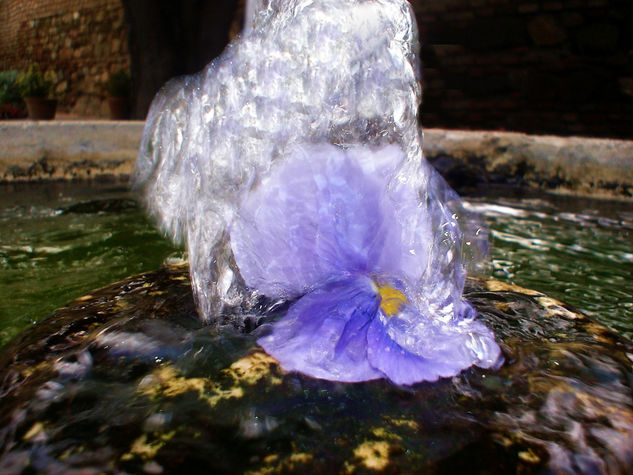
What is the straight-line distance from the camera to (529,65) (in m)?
6.53

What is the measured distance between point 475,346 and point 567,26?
6636 millimetres

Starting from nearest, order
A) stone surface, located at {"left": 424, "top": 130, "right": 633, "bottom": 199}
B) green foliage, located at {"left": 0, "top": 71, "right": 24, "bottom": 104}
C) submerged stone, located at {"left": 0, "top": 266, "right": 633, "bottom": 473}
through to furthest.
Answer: submerged stone, located at {"left": 0, "top": 266, "right": 633, "bottom": 473} → stone surface, located at {"left": 424, "top": 130, "right": 633, "bottom": 199} → green foliage, located at {"left": 0, "top": 71, "right": 24, "bottom": 104}

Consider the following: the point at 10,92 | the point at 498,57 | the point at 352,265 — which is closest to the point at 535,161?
the point at 352,265

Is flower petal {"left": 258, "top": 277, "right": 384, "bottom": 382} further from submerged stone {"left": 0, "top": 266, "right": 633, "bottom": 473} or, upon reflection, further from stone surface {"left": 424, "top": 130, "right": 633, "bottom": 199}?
stone surface {"left": 424, "top": 130, "right": 633, "bottom": 199}

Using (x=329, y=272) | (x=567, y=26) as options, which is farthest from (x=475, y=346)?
(x=567, y=26)

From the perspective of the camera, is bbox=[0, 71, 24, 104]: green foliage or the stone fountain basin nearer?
the stone fountain basin

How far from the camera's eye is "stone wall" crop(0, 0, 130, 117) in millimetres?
11969

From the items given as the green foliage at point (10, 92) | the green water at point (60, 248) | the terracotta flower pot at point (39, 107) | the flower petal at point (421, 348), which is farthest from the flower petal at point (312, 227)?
the green foliage at point (10, 92)

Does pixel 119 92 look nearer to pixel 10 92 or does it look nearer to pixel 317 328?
pixel 10 92

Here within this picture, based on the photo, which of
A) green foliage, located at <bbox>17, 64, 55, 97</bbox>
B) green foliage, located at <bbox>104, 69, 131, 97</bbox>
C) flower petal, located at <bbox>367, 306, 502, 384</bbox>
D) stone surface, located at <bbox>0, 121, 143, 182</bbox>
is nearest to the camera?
flower petal, located at <bbox>367, 306, 502, 384</bbox>

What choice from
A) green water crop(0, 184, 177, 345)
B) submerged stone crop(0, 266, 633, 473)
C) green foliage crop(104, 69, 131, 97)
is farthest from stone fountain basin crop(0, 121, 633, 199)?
green foliage crop(104, 69, 131, 97)

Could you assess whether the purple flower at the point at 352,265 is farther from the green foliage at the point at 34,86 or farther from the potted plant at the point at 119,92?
the potted plant at the point at 119,92

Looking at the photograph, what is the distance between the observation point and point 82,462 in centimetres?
65

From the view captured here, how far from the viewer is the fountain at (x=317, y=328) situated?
70 centimetres
